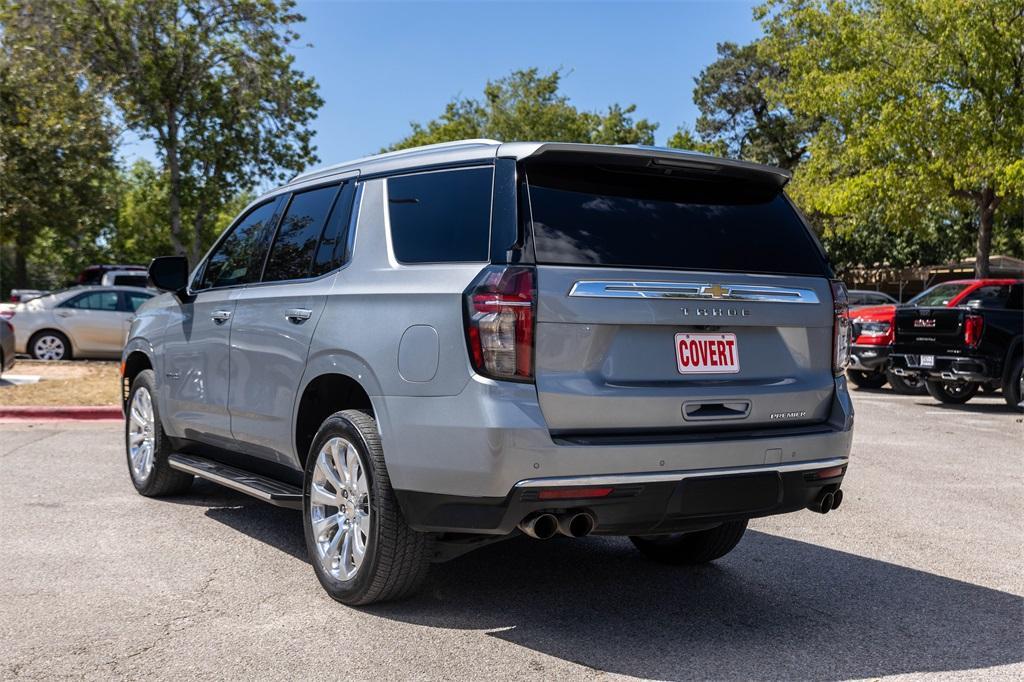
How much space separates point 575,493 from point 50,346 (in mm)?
17079

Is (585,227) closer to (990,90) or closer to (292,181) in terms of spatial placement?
(292,181)

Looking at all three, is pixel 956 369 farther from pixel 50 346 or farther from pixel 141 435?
pixel 50 346

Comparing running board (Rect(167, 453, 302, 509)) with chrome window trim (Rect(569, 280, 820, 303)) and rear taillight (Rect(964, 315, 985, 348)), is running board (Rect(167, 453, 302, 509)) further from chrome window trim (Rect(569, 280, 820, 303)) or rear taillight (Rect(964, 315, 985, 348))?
rear taillight (Rect(964, 315, 985, 348))

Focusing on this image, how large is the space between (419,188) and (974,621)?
3.15 m

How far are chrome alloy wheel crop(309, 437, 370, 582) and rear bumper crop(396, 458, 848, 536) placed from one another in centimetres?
40

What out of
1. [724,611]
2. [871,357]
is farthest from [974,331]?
[724,611]

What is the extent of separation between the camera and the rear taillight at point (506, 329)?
3.99 meters

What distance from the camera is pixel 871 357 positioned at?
51.3 feet

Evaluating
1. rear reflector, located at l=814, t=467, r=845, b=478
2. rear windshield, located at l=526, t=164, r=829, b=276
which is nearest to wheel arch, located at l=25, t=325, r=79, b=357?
rear windshield, located at l=526, t=164, r=829, b=276

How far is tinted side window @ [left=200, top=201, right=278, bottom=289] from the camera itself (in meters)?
6.03

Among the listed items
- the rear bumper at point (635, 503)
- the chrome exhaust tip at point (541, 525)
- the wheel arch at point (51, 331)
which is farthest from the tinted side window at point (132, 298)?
Result: the chrome exhaust tip at point (541, 525)

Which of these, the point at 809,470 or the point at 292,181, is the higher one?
the point at 292,181

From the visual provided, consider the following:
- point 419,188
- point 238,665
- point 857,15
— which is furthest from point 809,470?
point 857,15

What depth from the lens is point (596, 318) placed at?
4.09m
